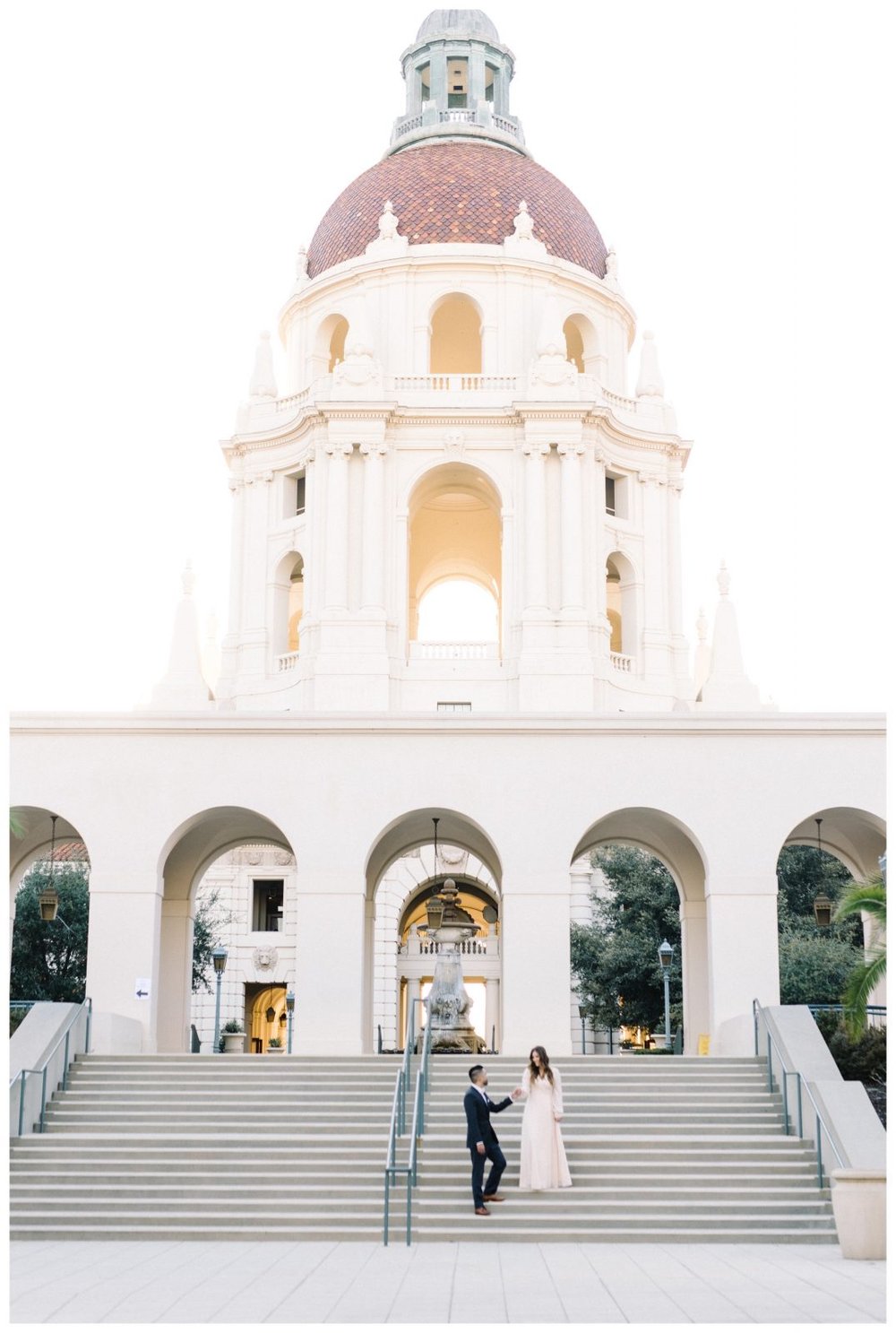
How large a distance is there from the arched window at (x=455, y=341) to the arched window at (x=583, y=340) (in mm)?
2445

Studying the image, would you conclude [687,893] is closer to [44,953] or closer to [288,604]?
[288,604]

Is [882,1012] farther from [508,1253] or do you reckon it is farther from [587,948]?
[587,948]

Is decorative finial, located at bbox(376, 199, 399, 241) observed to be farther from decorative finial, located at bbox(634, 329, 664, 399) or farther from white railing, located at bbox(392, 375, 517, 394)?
decorative finial, located at bbox(634, 329, 664, 399)

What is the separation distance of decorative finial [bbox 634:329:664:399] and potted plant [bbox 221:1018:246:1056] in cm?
2223

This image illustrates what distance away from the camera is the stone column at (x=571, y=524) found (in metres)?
38.8

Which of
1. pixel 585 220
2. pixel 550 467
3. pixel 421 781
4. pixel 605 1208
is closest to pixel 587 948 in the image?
pixel 550 467

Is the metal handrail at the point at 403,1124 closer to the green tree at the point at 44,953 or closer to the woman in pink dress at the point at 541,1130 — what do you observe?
the woman in pink dress at the point at 541,1130

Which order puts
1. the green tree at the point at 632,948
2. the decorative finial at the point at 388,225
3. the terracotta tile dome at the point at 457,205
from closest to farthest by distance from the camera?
1. the decorative finial at the point at 388,225
2. the terracotta tile dome at the point at 457,205
3. the green tree at the point at 632,948

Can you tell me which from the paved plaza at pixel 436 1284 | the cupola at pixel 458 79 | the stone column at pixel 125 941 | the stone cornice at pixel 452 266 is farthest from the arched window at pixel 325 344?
the paved plaza at pixel 436 1284

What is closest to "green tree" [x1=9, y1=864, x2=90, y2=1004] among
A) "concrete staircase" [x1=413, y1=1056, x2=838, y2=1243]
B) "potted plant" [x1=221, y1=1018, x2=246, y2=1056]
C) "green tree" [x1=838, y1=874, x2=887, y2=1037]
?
"potted plant" [x1=221, y1=1018, x2=246, y2=1056]

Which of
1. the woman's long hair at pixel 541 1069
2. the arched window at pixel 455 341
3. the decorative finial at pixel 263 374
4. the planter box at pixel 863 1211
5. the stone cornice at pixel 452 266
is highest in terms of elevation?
the stone cornice at pixel 452 266

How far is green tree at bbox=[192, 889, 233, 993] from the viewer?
50875 millimetres

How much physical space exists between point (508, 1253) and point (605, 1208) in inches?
83.9

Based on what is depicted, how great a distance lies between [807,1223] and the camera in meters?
17.0
